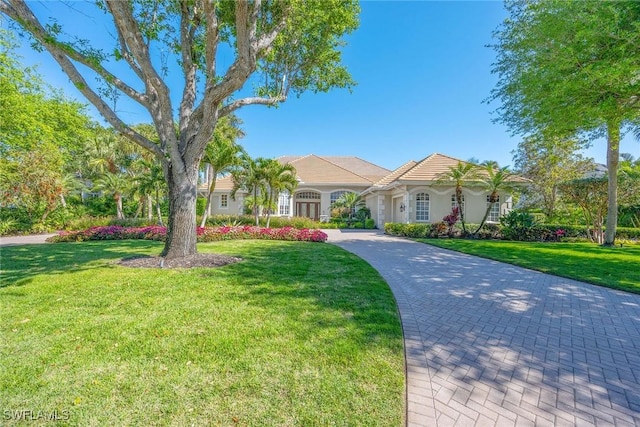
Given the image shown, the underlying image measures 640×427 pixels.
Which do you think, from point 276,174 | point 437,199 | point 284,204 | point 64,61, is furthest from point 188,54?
point 284,204

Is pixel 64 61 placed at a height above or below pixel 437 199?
above

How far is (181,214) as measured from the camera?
7.57 m

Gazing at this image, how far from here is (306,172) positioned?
29.5 m

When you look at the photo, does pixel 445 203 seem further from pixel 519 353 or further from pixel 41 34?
pixel 41 34

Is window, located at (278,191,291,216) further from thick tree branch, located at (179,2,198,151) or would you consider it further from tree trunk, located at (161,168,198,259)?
tree trunk, located at (161,168,198,259)

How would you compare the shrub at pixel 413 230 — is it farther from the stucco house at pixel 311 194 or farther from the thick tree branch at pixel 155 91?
the thick tree branch at pixel 155 91

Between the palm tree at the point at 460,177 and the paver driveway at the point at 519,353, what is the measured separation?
1005 centimetres

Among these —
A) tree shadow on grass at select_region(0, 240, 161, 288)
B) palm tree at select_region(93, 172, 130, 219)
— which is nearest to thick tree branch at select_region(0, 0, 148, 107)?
tree shadow on grass at select_region(0, 240, 161, 288)

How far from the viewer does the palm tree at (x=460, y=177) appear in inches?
618

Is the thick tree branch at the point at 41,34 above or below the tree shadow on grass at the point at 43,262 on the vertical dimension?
above

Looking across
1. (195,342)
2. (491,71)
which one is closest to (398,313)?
(195,342)

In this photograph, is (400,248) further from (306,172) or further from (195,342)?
(306,172)

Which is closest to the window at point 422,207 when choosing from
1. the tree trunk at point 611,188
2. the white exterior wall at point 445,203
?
the white exterior wall at point 445,203

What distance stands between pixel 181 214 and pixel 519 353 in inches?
308
